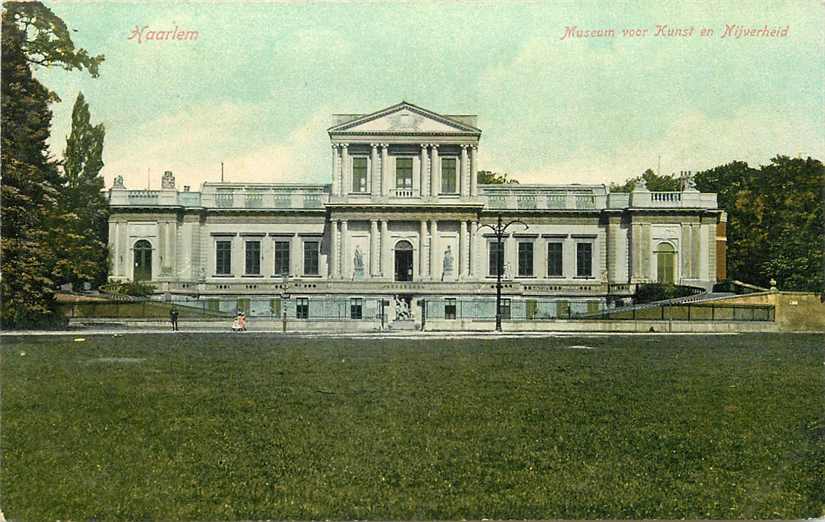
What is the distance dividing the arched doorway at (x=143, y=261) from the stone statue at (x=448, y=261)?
17075 mm

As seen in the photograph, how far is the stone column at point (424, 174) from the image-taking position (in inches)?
1695

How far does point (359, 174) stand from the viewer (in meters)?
43.2

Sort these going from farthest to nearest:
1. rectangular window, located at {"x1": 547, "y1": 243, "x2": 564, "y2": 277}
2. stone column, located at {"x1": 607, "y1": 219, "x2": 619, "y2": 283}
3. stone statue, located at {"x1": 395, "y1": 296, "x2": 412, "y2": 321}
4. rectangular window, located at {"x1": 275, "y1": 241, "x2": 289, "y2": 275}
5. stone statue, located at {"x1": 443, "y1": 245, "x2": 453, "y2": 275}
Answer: rectangular window, located at {"x1": 547, "y1": 243, "x2": 564, "y2": 277} → stone column, located at {"x1": 607, "y1": 219, "x2": 619, "y2": 283} → stone statue, located at {"x1": 443, "y1": 245, "x2": 453, "y2": 275} → rectangular window, located at {"x1": 275, "y1": 241, "x2": 289, "y2": 275} → stone statue, located at {"x1": 395, "y1": 296, "x2": 412, "y2": 321}

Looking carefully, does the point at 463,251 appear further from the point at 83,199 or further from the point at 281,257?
the point at 83,199

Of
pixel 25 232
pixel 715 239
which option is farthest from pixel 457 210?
pixel 25 232

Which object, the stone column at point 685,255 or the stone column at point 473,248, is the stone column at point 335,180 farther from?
the stone column at point 685,255

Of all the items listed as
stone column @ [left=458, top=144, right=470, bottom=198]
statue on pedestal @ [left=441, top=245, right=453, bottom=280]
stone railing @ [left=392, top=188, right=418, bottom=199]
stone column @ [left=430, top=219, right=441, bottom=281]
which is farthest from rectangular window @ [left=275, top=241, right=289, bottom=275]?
stone column @ [left=458, top=144, right=470, bottom=198]

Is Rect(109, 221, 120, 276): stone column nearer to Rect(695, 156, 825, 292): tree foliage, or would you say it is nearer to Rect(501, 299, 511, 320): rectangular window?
Rect(501, 299, 511, 320): rectangular window

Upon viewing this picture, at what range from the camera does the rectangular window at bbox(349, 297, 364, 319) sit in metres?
41.2

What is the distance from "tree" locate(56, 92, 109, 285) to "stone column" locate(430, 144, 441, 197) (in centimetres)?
1777

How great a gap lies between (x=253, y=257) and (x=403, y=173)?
9.77m

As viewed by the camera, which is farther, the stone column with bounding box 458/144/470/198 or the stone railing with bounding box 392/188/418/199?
the stone railing with bounding box 392/188/418/199

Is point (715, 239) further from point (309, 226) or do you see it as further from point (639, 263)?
point (309, 226)

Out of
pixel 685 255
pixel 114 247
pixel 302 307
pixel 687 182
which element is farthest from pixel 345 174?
pixel 687 182
